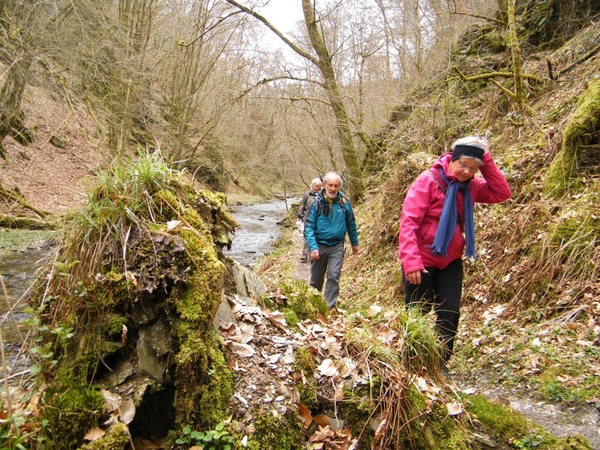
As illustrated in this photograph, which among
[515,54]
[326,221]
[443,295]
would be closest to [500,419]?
[443,295]

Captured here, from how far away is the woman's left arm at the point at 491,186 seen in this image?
4268mm

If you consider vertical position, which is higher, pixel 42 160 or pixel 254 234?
pixel 42 160

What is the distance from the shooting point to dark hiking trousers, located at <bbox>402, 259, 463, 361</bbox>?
4.13 m

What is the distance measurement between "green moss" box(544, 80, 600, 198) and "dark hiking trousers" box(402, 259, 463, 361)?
301cm

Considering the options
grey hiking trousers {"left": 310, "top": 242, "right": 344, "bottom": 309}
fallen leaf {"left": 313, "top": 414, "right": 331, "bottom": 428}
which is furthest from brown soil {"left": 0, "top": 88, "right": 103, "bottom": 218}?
fallen leaf {"left": 313, "top": 414, "right": 331, "bottom": 428}

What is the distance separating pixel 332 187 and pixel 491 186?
2.49m

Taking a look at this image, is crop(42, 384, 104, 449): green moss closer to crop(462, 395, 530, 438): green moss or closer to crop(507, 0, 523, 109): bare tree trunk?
crop(462, 395, 530, 438): green moss

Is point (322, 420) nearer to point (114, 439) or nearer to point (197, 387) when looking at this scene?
point (197, 387)

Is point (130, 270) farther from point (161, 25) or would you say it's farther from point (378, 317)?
point (161, 25)

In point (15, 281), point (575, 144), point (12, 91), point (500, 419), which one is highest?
point (12, 91)

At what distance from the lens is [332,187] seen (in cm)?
639

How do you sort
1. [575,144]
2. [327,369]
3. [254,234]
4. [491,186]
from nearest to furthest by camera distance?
1. [327,369]
2. [491,186]
3. [575,144]
4. [254,234]

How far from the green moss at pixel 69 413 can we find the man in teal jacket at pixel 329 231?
4324 millimetres

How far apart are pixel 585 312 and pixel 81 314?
4.81 meters
